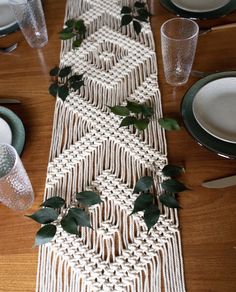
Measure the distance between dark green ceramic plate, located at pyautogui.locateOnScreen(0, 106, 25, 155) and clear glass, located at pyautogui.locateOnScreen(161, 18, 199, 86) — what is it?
348 mm

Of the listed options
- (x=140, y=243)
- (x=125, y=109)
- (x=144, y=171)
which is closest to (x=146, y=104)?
(x=125, y=109)

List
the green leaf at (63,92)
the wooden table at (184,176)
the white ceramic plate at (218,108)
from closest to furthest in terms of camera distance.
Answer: the wooden table at (184,176)
the white ceramic plate at (218,108)
the green leaf at (63,92)

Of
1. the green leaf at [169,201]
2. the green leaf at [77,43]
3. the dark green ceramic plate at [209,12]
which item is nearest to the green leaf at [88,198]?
the green leaf at [169,201]

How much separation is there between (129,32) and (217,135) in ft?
1.41

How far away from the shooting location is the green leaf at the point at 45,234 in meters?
0.57

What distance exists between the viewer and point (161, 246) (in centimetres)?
56

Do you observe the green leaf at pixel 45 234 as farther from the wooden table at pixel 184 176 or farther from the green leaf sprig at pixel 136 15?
the green leaf sprig at pixel 136 15

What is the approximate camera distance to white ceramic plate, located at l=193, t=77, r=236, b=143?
0.66 metres

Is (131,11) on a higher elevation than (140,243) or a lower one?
higher

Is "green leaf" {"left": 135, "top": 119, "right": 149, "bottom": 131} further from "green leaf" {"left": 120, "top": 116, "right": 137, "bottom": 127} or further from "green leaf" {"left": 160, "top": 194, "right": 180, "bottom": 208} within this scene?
"green leaf" {"left": 160, "top": 194, "right": 180, "bottom": 208}

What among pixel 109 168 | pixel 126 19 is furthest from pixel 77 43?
pixel 109 168

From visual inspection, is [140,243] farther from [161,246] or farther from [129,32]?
[129,32]

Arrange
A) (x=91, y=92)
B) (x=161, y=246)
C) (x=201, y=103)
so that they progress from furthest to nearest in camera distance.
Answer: (x=91, y=92) → (x=201, y=103) → (x=161, y=246)

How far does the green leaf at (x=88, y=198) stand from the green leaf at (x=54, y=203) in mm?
30
